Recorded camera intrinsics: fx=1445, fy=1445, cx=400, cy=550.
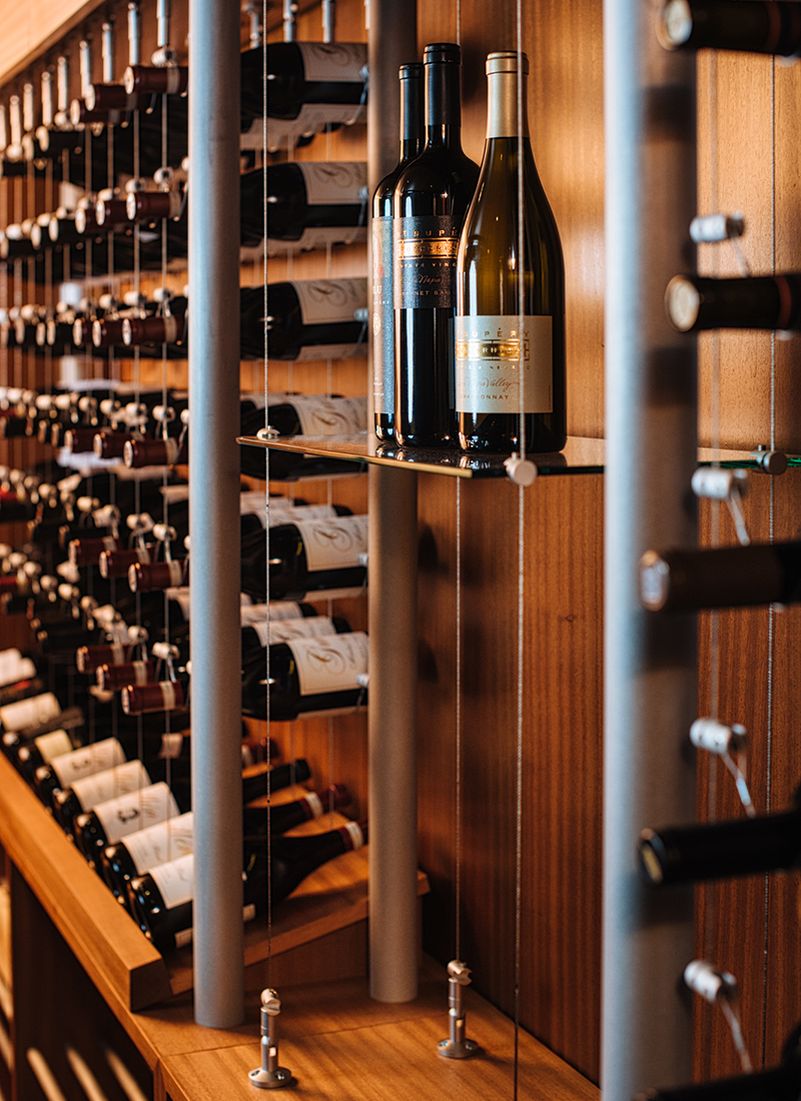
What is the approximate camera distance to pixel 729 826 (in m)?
0.58

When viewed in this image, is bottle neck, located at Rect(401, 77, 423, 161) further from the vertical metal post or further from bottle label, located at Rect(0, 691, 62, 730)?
bottle label, located at Rect(0, 691, 62, 730)

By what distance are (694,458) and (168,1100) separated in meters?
0.86

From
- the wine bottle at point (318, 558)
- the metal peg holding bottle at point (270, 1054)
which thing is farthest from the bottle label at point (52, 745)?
the metal peg holding bottle at point (270, 1054)

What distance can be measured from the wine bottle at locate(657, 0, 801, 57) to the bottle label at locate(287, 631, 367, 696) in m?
0.94

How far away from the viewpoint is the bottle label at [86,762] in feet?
6.39

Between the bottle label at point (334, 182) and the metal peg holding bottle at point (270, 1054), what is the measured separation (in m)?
0.77

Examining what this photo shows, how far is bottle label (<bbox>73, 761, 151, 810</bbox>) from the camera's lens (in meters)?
1.82

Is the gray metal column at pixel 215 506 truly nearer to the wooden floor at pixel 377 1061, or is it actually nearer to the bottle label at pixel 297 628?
the wooden floor at pixel 377 1061

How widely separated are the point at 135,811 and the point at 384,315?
846 mm

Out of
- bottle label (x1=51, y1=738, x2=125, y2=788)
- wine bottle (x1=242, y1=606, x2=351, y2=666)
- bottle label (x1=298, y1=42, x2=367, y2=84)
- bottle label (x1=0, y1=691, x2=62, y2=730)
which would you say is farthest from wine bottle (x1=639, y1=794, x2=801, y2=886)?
bottle label (x1=0, y1=691, x2=62, y2=730)

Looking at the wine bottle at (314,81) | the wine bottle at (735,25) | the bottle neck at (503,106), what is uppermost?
the wine bottle at (314,81)

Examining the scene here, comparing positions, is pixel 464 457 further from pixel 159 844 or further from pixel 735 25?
pixel 159 844

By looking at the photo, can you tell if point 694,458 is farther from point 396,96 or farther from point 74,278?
point 74,278

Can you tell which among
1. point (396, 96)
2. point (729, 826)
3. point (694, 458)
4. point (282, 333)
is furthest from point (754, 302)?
point (282, 333)
